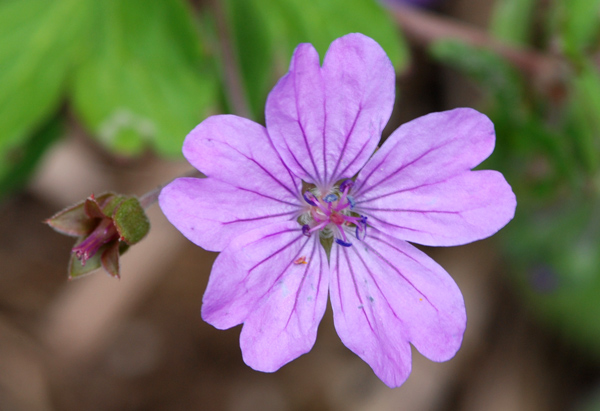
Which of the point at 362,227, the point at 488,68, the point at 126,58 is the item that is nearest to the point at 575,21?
the point at 488,68

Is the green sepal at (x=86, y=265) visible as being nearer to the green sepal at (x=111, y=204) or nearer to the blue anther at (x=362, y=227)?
the green sepal at (x=111, y=204)

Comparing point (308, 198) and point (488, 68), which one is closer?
point (308, 198)

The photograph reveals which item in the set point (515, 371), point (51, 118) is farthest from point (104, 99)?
point (515, 371)

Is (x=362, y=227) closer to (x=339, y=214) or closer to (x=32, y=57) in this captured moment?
(x=339, y=214)

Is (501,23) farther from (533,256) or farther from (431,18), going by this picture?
(533,256)

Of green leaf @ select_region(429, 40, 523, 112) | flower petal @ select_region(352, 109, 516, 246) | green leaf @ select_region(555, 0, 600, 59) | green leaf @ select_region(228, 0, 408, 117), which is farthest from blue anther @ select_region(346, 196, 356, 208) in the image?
green leaf @ select_region(555, 0, 600, 59)

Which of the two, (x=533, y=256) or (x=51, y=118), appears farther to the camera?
(x=533, y=256)

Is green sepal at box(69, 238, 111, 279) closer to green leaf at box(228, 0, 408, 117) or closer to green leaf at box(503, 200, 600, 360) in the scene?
green leaf at box(228, 0, 408, 117)
